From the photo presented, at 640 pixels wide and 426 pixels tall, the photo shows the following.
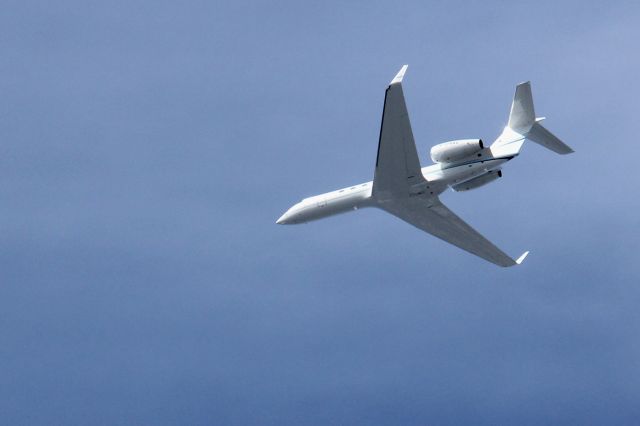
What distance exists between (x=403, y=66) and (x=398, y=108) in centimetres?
261

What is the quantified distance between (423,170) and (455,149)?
3133 mm

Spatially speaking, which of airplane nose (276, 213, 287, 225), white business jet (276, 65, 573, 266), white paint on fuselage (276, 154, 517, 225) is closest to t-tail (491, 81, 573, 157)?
white business jet (276, 65, 573, 266)

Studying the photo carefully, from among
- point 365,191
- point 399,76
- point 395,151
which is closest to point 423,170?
point 395,151

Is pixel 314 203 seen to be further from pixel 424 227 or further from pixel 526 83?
pixel 526 83

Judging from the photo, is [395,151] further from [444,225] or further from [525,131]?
[444,225]

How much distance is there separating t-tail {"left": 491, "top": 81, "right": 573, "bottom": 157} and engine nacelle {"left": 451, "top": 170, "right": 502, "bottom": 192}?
5.16 ft

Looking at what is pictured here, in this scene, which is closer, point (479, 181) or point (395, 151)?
point (395, 151)

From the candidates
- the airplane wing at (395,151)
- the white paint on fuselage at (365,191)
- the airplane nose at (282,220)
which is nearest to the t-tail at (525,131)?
the white paint on fuselage at (365,191)

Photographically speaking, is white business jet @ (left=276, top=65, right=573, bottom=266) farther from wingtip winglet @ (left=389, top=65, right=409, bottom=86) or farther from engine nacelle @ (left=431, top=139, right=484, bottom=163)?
wingtip winglet @ (left=389, top=65, right=409, bottom=86)

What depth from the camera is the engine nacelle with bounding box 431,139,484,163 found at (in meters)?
71.4

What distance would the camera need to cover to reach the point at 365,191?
76562mm

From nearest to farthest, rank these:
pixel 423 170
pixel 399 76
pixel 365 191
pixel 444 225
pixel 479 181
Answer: pixel 399 76
pixel 479 181
pixel 423 170
pixel 365 191
pixel 444 225

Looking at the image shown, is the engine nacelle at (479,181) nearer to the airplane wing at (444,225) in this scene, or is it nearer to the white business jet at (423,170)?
the white business jet at (423,170)

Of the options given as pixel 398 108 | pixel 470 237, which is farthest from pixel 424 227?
pixel 398 108
